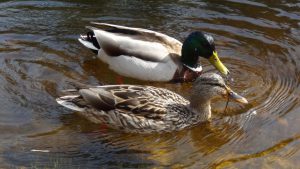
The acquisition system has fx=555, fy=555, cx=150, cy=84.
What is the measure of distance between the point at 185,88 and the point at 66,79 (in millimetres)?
1641

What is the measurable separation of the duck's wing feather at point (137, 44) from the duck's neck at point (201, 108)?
1.20m

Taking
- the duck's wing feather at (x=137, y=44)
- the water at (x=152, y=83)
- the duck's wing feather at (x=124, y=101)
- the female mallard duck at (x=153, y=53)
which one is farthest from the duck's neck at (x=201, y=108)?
the duck's wing feather at (x=137, y=44)

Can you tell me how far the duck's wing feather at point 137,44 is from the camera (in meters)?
7.55

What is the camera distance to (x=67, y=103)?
6.43 metres

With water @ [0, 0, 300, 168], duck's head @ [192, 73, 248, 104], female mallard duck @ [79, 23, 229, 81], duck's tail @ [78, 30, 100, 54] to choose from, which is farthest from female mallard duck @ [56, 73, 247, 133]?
Result: duck's tail @ [78, 30, 100, 54]

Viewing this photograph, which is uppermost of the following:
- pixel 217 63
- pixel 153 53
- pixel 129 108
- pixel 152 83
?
pixel 153 53

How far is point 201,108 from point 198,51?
1.42 m

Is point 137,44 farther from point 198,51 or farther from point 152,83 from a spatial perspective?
point 198,51

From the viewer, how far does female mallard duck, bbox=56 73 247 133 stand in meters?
6.29

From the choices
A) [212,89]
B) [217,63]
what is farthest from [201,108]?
[217,63]

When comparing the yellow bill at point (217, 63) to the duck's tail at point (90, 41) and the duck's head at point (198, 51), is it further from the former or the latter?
the duck's tail at point (90, 41)

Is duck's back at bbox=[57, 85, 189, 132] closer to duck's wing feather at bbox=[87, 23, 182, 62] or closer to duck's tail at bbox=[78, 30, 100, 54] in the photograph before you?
duck's wing feather at bbox=[87, 23, 182, 62]

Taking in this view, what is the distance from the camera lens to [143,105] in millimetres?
6305

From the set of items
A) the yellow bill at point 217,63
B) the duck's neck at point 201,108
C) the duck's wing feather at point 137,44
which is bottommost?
the duck's neck at point 201,108
